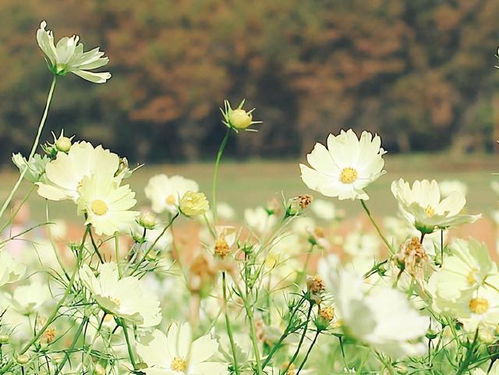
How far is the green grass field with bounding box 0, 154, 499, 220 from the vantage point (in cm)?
1052

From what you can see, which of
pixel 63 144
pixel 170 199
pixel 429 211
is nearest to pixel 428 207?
pixel 429 211

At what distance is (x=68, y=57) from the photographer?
0.63 metres

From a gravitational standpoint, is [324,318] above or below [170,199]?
Answer: below

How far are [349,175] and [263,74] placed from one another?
69.9 feet

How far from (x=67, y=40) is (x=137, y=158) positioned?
20617 mm

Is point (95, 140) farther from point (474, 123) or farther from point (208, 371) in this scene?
point (208, 371)

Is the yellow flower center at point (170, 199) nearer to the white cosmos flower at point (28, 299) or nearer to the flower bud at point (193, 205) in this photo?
the white cosmos flower at point (28, 299)

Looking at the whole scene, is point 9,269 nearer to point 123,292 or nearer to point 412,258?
point 123,292

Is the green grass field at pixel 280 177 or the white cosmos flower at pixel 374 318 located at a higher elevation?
the green grass field at pixel 280 177

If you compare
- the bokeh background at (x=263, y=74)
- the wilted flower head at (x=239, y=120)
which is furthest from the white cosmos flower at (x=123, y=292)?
the bokeh background at (x=263, y=74)

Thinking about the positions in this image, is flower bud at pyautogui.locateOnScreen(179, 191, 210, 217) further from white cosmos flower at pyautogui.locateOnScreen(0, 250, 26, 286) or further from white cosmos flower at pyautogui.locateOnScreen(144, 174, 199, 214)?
white cosmos flower at pyautogui.locateOnScreen(144, 174, 199, 214)

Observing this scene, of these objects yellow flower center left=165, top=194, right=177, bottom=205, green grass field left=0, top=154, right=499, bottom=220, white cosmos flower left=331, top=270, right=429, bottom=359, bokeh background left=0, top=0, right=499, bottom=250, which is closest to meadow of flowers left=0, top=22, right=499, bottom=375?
white cosmos flower left=331, top=270, right=429, bottom=359

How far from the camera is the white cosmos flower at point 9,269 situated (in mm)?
600

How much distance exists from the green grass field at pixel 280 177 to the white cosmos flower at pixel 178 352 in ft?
25.9
